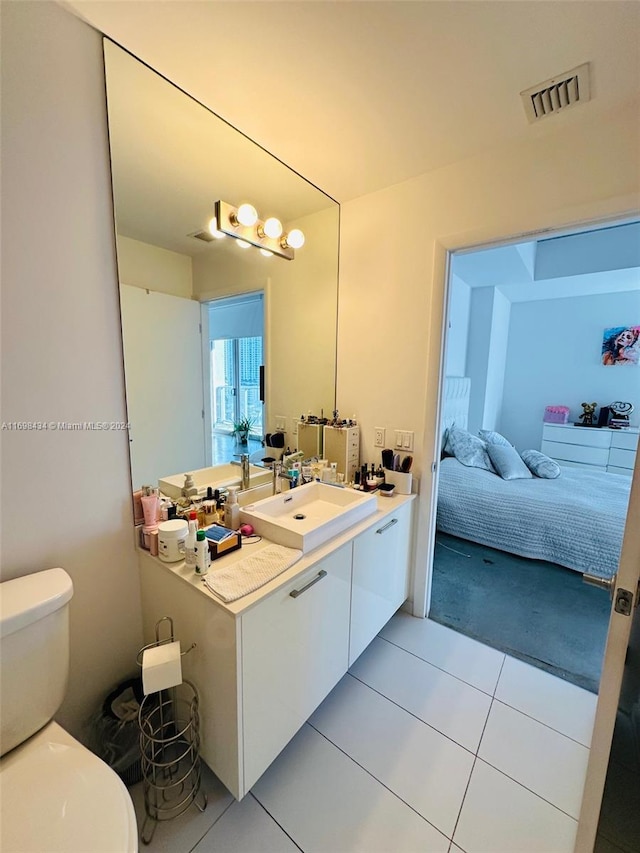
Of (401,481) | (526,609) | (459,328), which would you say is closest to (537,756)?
(526,609)

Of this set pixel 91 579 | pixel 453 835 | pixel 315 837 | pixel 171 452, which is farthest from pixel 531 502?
pixel 91 579

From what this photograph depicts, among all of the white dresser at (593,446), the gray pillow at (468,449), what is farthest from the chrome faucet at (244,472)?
the white dresser at (593,446)


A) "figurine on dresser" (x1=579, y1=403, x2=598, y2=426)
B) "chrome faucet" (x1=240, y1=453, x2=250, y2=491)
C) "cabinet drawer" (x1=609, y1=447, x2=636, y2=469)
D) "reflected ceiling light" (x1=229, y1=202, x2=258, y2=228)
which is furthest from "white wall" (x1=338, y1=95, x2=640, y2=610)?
"figurine on dresser" (x1=579, y1=403, x2=598, y2=426)

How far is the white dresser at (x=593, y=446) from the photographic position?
14.1 feet

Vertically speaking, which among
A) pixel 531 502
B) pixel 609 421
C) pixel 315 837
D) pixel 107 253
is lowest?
pixel 315 837

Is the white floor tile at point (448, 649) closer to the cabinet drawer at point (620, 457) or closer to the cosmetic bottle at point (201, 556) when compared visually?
the cosmetic bottle at point (201, 556)

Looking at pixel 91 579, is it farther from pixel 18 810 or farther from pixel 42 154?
pixel 42 154

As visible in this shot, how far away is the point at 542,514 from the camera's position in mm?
2625

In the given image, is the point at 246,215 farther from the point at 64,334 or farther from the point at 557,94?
the point at 557,94

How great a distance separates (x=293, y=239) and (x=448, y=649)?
7.87 ft

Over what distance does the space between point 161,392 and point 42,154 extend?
2.66ft

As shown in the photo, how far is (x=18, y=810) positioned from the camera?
31.9 inches

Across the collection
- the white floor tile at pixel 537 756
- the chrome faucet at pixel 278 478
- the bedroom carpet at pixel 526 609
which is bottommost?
the white floor tile at pixel 537 756

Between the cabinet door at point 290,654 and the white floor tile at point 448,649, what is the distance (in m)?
0.63
